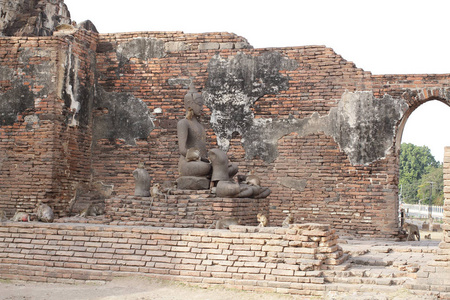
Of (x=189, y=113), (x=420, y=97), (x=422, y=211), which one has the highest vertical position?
(x=420, y=97)

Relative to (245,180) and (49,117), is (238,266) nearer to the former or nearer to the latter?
(245,180)

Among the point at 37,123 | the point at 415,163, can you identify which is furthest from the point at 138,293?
the point at 415,163

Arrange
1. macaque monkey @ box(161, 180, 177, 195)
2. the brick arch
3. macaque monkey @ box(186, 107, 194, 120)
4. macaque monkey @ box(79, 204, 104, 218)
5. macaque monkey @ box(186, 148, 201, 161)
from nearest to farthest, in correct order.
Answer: macaque monkey @ box(161, 180, 177, 195), macaque monkey @ box(186, 148, 201, 161), macaque monkey @ box(186, 107, 194, 120), the brick arch, macaque monkey @ box(79, 204, 104, 218)

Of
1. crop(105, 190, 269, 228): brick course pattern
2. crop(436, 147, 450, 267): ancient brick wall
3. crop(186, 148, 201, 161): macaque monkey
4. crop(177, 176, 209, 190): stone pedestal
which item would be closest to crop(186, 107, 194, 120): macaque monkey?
crop(186, 148, 201, 161): macaque monkey

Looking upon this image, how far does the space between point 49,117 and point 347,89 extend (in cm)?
557

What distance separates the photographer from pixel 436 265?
6246mm

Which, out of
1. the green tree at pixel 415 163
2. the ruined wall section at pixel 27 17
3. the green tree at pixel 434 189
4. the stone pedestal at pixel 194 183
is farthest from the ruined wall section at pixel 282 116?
the green tree at pixel 415 163

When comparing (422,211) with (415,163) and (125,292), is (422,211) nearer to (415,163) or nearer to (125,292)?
(415,163)

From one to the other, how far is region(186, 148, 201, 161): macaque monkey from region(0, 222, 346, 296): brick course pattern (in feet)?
7.28

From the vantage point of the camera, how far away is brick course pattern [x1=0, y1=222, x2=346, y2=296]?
6.37m

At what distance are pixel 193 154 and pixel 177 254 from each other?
263 centimetres

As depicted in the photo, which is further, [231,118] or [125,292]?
[231,118]

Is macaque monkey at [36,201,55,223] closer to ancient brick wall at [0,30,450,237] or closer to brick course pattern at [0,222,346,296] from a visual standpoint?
ancient brick wall at [0,30,450,237]

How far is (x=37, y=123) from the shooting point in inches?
456
